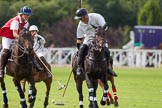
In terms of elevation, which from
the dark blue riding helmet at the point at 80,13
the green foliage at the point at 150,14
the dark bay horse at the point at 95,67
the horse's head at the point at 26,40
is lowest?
the green foliage at the point at 150,14

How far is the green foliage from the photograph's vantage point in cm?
9319

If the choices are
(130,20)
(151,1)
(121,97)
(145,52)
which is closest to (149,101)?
(121,97)

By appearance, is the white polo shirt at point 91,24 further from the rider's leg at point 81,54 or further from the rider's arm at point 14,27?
the rider's arm at point 14,27

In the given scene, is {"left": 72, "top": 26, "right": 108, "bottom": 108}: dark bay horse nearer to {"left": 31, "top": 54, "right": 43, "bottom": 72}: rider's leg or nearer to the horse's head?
{"left": 31, "top": 54, "right": 43, "bottom": 72}: rider's leg

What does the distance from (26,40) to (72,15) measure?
7652 cm

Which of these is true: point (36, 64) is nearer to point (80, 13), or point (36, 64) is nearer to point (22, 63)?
point (22, 63)

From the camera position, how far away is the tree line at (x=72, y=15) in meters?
86.9

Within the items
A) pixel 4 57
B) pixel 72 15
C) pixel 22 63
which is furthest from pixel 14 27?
pixel 72 15

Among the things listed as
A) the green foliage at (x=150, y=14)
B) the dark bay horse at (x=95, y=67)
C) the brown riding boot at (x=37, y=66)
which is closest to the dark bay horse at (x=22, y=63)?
the brown riding boot at (x=37, y=66)

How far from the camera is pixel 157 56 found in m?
62.0

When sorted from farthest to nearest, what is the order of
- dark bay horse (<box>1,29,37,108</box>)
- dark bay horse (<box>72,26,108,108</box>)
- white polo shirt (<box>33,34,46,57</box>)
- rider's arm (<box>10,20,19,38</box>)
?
white polo shirt (<box>33,34,46,57</box>) → rider's arm (<box>10,20,19,38</box>) → dark bay horse (<box>72,26,108,108</box>) → dark bay horse (<box>1,29,37,108</box>)

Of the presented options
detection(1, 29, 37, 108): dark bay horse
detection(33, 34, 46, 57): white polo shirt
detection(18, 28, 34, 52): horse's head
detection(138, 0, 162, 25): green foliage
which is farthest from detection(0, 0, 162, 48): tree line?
detection(18, 28, 34, 52): horse's head

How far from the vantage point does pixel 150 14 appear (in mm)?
93375

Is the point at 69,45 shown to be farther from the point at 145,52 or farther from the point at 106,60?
the point at 106,60
